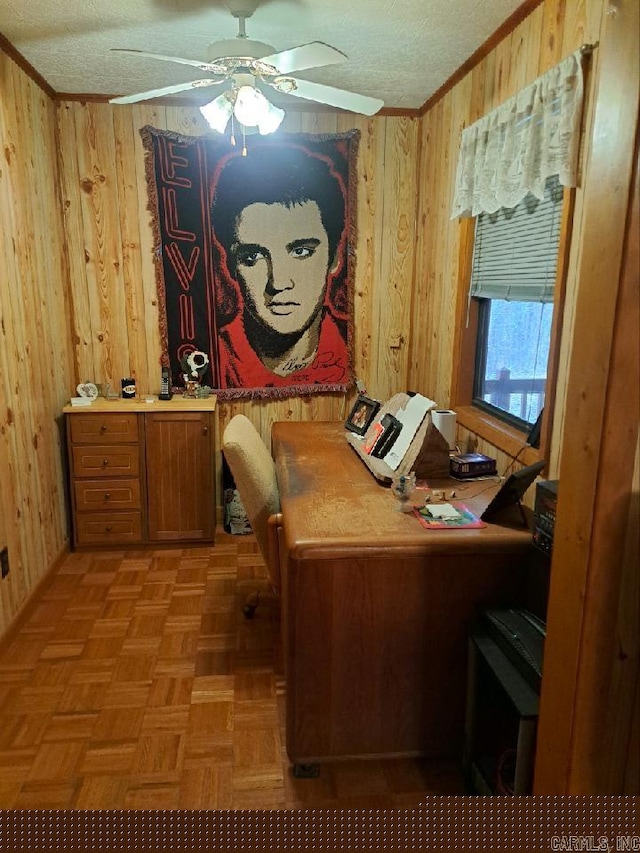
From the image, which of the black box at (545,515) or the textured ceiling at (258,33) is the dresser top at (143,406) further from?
the black box at (545,515)

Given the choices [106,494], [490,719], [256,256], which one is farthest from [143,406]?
[490,719]

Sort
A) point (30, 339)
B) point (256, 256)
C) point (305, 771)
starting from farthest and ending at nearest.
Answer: point (256, 256) → point (30, 339) → point (305, 771)

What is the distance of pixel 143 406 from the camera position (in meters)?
3.39

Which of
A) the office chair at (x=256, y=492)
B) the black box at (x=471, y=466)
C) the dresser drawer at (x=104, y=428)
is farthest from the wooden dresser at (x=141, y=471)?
the black box at (x=471, y=466)

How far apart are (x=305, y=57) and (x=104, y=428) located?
7.00 feet

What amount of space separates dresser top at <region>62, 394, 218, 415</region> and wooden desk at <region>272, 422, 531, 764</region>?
159cm

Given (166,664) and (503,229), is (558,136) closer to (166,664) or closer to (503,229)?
(503,229)

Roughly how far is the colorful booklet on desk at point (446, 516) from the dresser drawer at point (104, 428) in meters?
1.90

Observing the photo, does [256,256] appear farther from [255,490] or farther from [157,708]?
[157,708]

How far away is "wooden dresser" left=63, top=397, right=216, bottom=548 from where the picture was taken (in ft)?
11.0

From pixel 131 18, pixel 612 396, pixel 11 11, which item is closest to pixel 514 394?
pixel 612 396

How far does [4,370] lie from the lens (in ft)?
8.48

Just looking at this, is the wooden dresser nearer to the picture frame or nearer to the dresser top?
the dresser top

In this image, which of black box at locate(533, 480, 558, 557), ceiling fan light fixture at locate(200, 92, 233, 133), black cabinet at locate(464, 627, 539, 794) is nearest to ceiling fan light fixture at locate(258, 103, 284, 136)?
ceiling fan light fixture at locate(200, 92, 233, 133)
